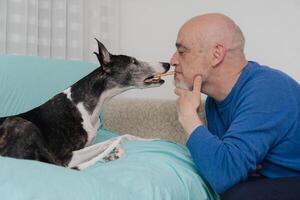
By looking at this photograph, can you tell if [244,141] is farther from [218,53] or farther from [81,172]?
[81,172]

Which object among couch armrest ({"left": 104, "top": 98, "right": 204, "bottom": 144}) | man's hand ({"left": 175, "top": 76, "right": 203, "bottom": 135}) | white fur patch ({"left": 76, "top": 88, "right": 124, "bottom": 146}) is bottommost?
couch armrest ({"left": 104, "top": 98, "right": 204, "bottom": 144})

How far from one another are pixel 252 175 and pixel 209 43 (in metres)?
0.52

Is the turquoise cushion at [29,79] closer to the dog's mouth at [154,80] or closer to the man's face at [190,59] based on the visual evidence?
the dog's mouth at [154,80]

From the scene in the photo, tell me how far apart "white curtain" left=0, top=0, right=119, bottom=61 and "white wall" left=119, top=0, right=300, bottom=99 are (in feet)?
0.50

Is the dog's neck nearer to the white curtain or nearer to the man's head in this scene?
the man's head

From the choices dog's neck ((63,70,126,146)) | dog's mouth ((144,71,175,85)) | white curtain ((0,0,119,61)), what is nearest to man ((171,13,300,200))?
dog's mouth ((144,71,175,85))

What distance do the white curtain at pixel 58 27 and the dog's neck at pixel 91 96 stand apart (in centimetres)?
88

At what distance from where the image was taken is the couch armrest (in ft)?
8.00

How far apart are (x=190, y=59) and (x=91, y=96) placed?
1.72 feet

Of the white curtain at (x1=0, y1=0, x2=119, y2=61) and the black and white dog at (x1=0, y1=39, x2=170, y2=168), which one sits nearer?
the black and white dog at (x1=0, y1=39, x2=170, y2=168)

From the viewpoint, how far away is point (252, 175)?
58.1 inches

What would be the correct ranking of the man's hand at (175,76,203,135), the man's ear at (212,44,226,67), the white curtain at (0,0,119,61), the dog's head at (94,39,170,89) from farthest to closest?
the white curtain at (0,0,119,61) < the dog's head at (94,39,170,89) < the man's ear at (212,44,226,67) < the man's hand at (175,76,203,135)

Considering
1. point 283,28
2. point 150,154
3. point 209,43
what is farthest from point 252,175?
point 283,28

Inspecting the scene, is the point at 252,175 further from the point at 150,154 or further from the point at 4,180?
the point at 4,180
